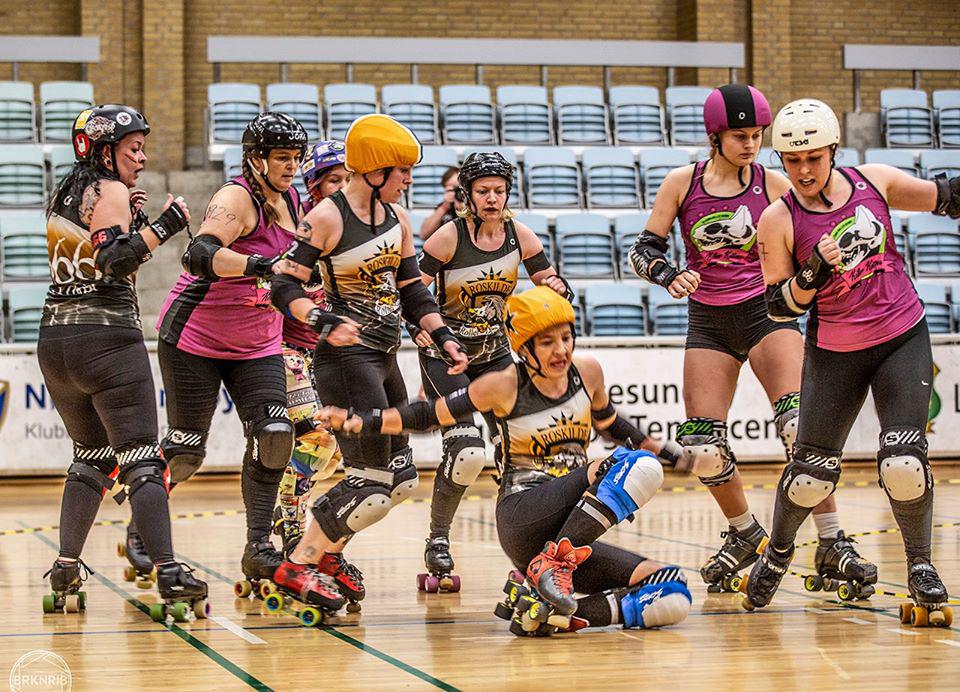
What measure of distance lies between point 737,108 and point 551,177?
26.8 feet

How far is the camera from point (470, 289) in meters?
5.93

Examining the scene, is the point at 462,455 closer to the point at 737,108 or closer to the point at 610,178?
the point at 737,108

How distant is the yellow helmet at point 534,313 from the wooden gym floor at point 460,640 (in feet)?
3.29

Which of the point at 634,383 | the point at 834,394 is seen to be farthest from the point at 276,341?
the point at 634,383

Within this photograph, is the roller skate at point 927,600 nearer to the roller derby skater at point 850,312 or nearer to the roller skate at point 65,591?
the roller derby skater at point 850,312

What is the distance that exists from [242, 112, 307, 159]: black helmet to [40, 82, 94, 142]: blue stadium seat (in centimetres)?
916

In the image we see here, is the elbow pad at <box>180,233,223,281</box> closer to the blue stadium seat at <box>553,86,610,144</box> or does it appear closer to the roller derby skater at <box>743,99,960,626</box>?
the roller derby skater at <box>743,99,960,626</box>

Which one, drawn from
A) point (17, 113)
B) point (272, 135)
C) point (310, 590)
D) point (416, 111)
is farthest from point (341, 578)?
point (17, 113)

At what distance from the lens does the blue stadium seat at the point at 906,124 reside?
1519cm

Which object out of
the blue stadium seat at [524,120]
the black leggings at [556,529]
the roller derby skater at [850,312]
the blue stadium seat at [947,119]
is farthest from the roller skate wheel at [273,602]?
the blue stadium seat at [947,119]

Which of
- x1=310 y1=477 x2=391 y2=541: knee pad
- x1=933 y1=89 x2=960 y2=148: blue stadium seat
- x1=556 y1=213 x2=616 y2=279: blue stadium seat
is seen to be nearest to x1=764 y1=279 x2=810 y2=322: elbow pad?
x1=310 y1=477 x2=391 y2=541: knee pad

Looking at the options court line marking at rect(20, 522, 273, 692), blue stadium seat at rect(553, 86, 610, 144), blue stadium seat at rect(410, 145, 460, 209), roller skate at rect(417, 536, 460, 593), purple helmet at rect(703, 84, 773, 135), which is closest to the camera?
court line marking at rect(20, 522, 273, 692)

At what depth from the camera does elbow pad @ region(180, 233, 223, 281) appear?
4.91 metres

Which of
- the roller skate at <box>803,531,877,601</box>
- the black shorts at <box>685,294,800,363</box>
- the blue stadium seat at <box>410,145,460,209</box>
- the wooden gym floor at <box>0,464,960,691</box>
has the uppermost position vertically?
the blue stadium seat at <box>410,145,460,209</box>
